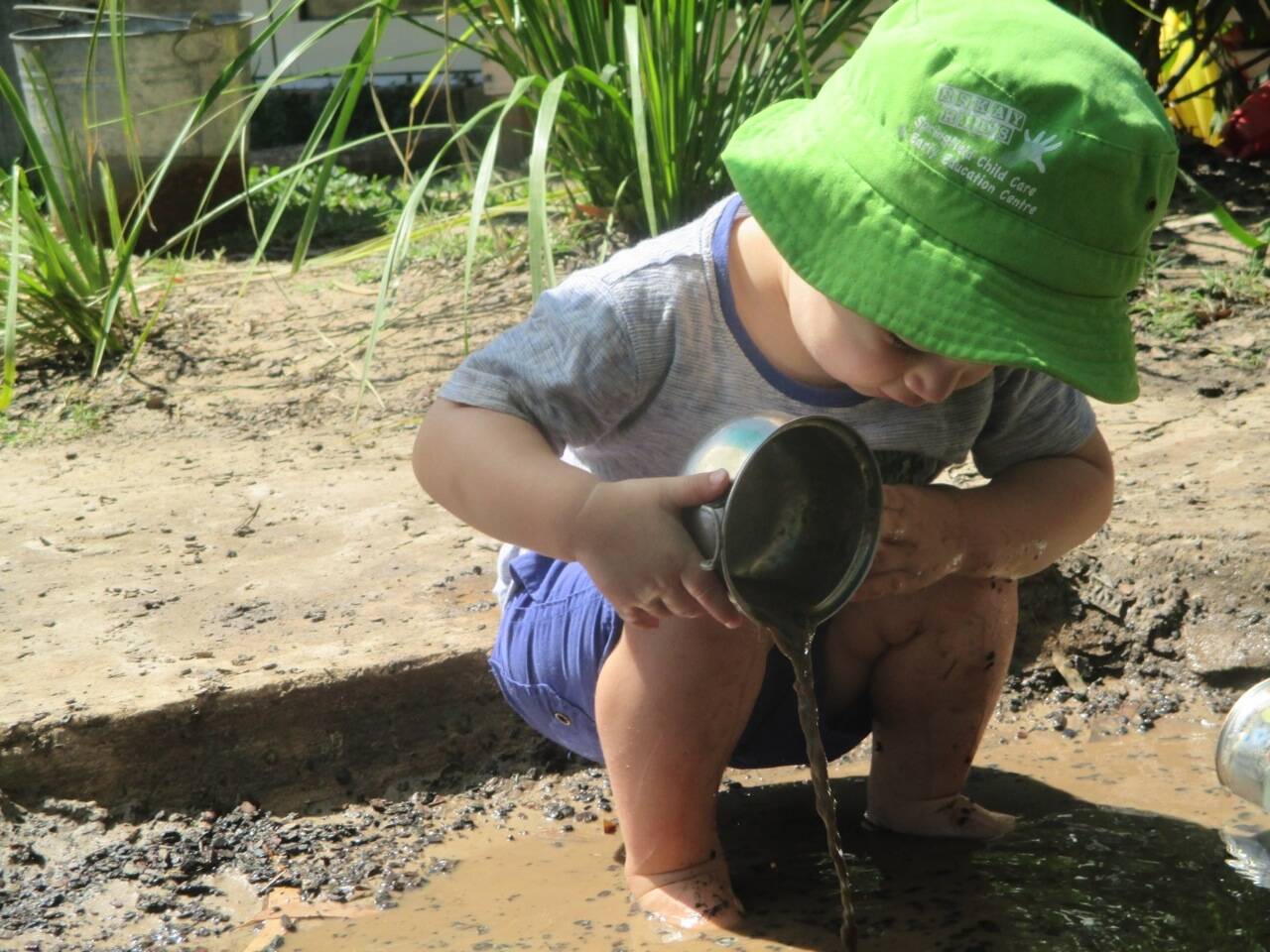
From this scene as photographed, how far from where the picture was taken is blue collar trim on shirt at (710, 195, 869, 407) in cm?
171

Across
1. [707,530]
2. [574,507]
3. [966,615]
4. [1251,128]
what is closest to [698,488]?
[707,530]

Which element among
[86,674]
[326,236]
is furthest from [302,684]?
[326,236]

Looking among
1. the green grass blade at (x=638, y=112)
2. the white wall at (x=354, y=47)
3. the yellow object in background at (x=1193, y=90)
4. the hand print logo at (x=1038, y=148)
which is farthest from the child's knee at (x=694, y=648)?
the white wall at (x=354, y=47)

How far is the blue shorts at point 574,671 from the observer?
5.91 feet

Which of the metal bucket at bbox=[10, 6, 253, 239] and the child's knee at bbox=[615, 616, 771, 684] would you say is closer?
the child's knee at bbox=[615, 616, 771, 684]

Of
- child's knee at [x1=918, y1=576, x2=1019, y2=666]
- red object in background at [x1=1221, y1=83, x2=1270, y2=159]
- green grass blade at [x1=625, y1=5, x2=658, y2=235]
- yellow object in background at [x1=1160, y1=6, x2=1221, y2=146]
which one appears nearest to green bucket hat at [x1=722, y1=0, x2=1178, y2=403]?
child's knee at [x1=918, y1=576, x2=1019, y2=666]

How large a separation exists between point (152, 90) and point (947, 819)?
4034 millimetres

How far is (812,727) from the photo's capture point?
1625 millimetres

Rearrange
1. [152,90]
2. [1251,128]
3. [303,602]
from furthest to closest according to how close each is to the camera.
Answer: [152,90] < [1251,128] < [303,602]

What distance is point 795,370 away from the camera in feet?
5.63

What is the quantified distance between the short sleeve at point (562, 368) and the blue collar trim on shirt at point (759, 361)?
11 cm

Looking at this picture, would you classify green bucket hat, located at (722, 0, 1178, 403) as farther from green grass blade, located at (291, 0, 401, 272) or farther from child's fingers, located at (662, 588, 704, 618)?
green grass blade, located at (291, 0, 401, 272)

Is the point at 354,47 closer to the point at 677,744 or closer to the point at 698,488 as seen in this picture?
the point at 677,744

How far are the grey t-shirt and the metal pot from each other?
0.13 metres
